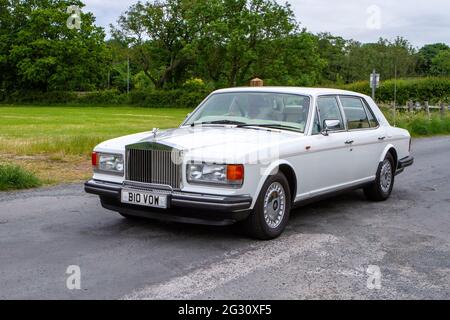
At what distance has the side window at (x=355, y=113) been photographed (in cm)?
749

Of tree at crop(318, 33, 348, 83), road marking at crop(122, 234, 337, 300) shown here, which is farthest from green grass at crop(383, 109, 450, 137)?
tree at crop(318, 33, 348, 83)

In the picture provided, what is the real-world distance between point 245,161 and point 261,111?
1.47m

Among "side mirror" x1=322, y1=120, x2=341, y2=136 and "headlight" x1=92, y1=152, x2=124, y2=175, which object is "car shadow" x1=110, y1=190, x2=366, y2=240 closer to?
"headlight" x1=92, y1=152, x2=124, y2=175

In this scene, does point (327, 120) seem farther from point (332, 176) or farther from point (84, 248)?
point (84, 248)

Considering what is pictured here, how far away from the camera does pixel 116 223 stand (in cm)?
648

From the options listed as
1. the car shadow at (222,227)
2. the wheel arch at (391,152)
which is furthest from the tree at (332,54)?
the car shadow at (222,227)

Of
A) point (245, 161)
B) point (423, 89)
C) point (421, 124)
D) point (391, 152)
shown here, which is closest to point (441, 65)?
point (423, 89)

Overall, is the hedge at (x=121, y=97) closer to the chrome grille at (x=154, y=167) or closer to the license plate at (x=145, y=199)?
the chrome grille at (x=154, y=167)

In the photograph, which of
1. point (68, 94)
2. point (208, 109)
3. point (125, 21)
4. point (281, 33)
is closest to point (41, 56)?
point (68, 94)

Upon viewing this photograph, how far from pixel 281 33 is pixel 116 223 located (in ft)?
172

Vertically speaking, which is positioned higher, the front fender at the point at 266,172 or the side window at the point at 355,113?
the side window at the point at 355,113

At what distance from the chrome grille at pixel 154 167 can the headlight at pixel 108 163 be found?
0.55 ft

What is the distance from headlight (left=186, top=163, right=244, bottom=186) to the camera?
536 cm
